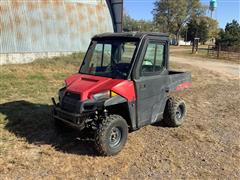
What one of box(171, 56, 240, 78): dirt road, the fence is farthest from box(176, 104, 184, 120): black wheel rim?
the fence

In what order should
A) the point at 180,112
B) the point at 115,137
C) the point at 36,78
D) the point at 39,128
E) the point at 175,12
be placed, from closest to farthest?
the point at 115,137, the point at 39,128, the point at 180,112, the point at 36,78, the point at 175,12

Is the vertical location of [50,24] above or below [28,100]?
above

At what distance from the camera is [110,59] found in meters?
4.79

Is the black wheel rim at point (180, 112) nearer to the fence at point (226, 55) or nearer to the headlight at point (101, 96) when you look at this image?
the headlight at point (101, 96)

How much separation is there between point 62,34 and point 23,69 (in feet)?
15.9

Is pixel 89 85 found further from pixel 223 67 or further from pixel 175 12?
pixel 175 12

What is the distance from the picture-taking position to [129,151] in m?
4.52

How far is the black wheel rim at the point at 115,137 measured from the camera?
4.26 meters

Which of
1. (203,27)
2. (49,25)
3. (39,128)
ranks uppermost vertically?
(203,27)

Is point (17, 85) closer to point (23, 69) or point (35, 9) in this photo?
point (23, 69)

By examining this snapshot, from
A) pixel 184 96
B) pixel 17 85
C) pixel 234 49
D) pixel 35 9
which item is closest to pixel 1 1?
pixel 35 9

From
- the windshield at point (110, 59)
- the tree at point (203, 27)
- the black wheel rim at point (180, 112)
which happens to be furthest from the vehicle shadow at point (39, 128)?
the tree at point (203, 27)

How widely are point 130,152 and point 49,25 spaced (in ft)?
43.2

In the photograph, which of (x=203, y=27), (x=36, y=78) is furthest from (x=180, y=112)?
(x=203, y=27)
